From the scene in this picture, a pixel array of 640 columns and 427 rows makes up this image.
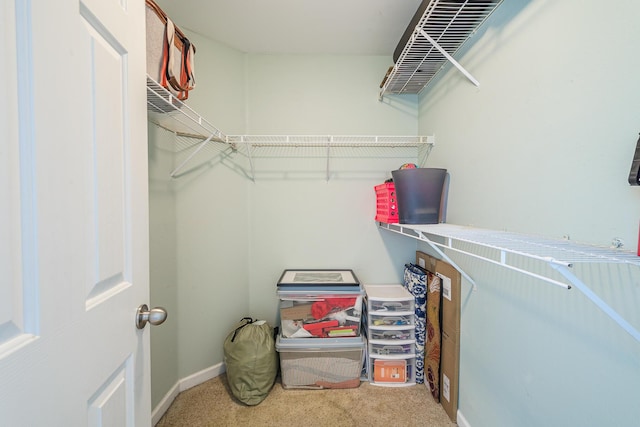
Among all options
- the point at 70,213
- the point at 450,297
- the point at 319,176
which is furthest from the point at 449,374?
the point at 70,213

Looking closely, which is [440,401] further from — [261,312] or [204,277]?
[204,277]

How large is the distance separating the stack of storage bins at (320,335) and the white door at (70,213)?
37.7 inches

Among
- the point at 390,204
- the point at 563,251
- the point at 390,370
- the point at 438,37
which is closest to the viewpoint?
the point at 563,251

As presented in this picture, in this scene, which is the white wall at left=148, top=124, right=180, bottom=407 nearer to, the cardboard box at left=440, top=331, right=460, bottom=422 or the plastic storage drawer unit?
the plastic storage drawer unit

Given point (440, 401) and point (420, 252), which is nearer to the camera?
point (440, 401)

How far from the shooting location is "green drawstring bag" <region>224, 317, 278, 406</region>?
150 centimetres

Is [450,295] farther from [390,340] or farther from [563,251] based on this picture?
[563,251]

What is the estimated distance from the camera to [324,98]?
1.91m

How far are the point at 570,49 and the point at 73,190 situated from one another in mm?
1403

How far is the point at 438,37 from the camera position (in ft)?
4.10

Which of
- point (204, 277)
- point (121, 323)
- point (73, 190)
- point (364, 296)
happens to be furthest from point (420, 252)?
point (73, 190)

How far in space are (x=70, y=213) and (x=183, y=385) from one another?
1637 millimetres

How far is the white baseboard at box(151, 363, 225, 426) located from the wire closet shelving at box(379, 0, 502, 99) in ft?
7.71

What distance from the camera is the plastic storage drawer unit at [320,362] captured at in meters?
1.60
